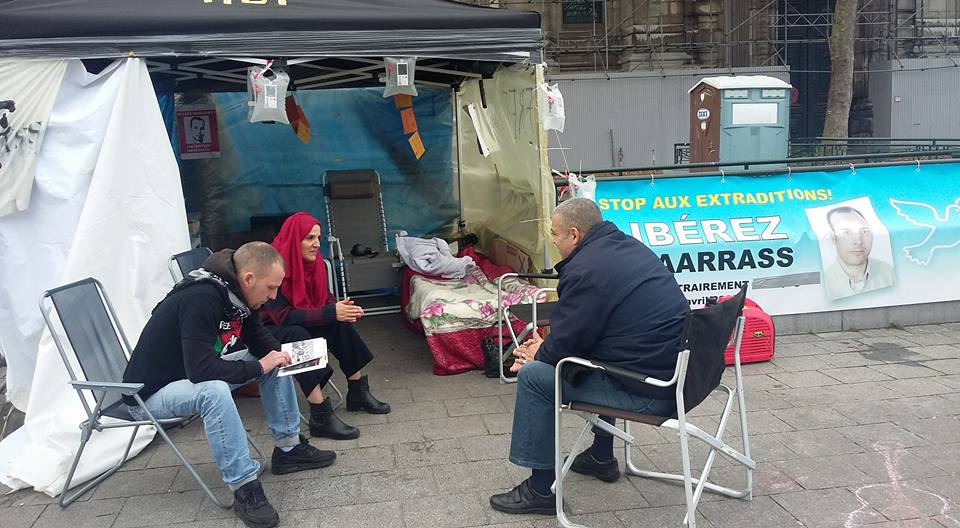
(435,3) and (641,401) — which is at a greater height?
(435,3)

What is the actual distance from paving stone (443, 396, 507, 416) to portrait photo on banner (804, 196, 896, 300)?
293 cm

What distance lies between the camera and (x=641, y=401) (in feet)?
10.8

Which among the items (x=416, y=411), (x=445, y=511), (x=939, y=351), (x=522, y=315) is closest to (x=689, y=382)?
(x=445, y=511)

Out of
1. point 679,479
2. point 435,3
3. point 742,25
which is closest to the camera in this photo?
point 679,479

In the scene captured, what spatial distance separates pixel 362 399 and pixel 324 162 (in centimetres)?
411

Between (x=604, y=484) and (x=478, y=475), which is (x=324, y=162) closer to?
(x=478, y=475)

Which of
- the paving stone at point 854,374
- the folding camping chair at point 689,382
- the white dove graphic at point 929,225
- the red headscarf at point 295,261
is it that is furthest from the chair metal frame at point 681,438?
the white dove graphic at point 929,225

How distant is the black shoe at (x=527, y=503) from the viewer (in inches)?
141

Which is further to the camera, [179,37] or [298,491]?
[179,37]

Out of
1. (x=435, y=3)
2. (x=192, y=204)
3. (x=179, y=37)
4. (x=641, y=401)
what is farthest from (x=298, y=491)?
(x=192, y=204)

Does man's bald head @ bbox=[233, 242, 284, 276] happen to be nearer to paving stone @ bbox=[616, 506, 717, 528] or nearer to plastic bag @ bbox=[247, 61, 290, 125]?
plastic bag @ bbox=[247, 61, 290, 125]

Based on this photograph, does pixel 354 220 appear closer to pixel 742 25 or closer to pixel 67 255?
pixel 67 255

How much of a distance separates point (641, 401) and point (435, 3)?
309cm

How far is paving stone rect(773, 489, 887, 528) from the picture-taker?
136 inches
